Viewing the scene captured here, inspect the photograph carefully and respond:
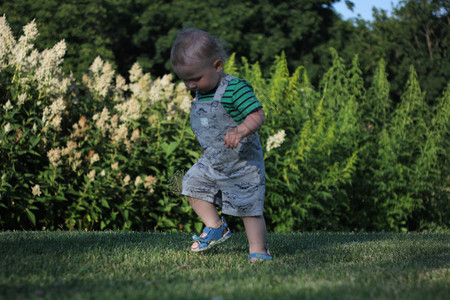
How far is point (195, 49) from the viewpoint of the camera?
3816 mm

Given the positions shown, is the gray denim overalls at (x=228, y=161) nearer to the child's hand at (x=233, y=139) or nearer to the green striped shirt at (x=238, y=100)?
the green striped shirt at (x=238, y=100)

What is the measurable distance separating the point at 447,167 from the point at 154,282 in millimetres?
7840

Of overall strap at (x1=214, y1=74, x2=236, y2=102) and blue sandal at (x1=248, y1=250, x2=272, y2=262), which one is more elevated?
overall strap at (x1=214, y1=74, x2=236, y2=102)

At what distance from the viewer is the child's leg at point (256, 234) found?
3.96 m

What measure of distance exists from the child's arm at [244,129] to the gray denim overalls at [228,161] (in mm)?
253

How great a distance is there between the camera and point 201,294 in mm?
2637

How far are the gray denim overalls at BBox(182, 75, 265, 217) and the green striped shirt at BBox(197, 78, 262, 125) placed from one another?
39 millimetres

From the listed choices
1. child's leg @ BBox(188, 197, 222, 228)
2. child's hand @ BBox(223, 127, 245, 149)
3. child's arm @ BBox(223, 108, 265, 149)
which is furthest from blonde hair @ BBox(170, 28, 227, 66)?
child's leg @ BBox(188, 197, 222, 228)

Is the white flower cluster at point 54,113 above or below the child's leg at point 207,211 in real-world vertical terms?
above

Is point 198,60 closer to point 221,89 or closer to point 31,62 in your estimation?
point 221,89

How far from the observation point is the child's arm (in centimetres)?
349

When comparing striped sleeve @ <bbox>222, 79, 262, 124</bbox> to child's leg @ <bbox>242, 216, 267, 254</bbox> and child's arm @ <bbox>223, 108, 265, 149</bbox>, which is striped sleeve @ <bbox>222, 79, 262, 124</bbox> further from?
child's leg @ <bbox>242, 216, 267, 254</bbox>

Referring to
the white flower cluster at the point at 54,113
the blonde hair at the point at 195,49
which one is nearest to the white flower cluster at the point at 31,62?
the white flower cluster at the point at 54,113

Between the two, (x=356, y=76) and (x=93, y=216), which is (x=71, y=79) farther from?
(x=356, y=76)
